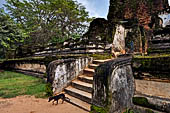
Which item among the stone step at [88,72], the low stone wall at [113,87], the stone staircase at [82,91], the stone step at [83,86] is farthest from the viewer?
the stone step at [88,72]

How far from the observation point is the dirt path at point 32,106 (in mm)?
3049

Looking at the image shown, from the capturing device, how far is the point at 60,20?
18609 mm

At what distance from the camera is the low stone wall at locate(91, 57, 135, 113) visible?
7.63 feet

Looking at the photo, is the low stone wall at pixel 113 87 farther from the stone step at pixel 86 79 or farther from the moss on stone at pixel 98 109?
the stone step at pixel 86 79

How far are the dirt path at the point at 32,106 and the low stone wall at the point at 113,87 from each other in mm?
871

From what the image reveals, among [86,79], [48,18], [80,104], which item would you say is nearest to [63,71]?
[86,79]

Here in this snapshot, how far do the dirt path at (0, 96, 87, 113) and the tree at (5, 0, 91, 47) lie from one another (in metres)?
13.0

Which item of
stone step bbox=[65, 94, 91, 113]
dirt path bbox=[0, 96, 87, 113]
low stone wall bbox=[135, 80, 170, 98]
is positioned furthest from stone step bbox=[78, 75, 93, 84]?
low stone wall bbox=[135, 80, 170, 98]

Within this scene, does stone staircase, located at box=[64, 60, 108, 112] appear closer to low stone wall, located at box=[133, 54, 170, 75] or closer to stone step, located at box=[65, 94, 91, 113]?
stone step, located at box=[65, 94, 91, 113]

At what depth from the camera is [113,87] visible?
237 cm

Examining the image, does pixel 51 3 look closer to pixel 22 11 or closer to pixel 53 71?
pixel 22 11

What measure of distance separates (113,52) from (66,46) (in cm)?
297

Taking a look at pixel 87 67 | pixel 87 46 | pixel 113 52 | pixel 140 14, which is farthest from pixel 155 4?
pixel 87 67

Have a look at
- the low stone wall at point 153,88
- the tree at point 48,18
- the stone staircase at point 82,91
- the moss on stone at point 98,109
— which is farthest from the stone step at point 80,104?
the tree at point 48,18
